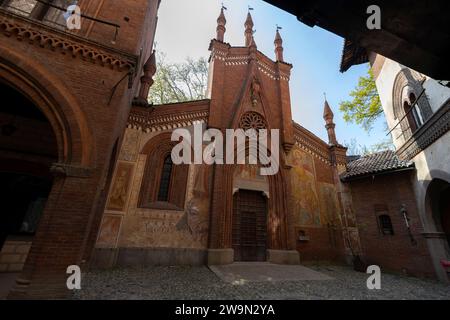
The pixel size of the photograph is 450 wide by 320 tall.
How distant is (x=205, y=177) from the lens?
972 centimetres

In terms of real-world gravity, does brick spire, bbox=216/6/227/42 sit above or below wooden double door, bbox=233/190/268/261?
above

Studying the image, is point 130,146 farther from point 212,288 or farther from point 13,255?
point 212,288

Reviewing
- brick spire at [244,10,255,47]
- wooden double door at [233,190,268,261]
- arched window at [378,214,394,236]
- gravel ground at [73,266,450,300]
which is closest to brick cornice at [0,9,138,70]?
gravel ground at [73,266,450,300]

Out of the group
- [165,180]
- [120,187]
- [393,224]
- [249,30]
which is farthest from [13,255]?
[249,30]

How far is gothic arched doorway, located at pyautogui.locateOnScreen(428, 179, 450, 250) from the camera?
8.30 meters

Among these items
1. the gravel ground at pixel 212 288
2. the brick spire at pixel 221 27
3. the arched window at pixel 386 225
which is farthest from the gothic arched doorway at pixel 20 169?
the arched window at pixel 386 225

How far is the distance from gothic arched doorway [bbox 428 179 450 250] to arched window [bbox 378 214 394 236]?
1.75 metres

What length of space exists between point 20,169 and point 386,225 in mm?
14977

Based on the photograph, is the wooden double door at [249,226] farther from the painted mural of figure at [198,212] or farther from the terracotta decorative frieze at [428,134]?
the terracotta decorative frieze at [428,134]

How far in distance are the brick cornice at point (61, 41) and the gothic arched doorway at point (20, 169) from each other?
197 cm

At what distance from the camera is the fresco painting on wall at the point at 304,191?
10.9 meters

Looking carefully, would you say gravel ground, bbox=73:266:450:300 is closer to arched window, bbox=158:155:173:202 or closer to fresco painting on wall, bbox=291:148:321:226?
arched window, bbox=158:155:173:202

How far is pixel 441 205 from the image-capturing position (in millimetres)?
8672

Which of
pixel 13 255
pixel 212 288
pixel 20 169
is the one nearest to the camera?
pixel 212 288
